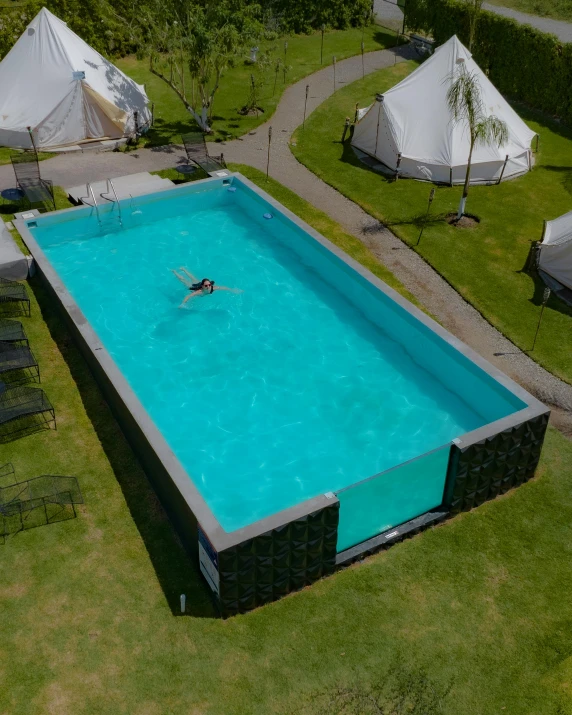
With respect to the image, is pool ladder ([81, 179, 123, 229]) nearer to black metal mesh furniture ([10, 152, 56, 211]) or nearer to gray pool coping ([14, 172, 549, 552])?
gray pool coping ([14, 172, 549, 552])

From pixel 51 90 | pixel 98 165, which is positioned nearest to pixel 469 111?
pixel 98 165

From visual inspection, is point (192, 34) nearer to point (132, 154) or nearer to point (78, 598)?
point (132, 154)

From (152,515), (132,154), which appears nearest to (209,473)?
(152,515)

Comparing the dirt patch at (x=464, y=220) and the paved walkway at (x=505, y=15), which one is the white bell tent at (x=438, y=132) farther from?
the paved walkway at (x=505, y=15)

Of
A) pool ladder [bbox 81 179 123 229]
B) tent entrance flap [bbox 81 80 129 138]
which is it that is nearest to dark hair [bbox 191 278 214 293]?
pool ladder [bbox 81 179 123 229]

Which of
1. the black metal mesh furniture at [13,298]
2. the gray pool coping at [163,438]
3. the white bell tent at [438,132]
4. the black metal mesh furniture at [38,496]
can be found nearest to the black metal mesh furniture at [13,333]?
the gray pool coping at [163,438]
